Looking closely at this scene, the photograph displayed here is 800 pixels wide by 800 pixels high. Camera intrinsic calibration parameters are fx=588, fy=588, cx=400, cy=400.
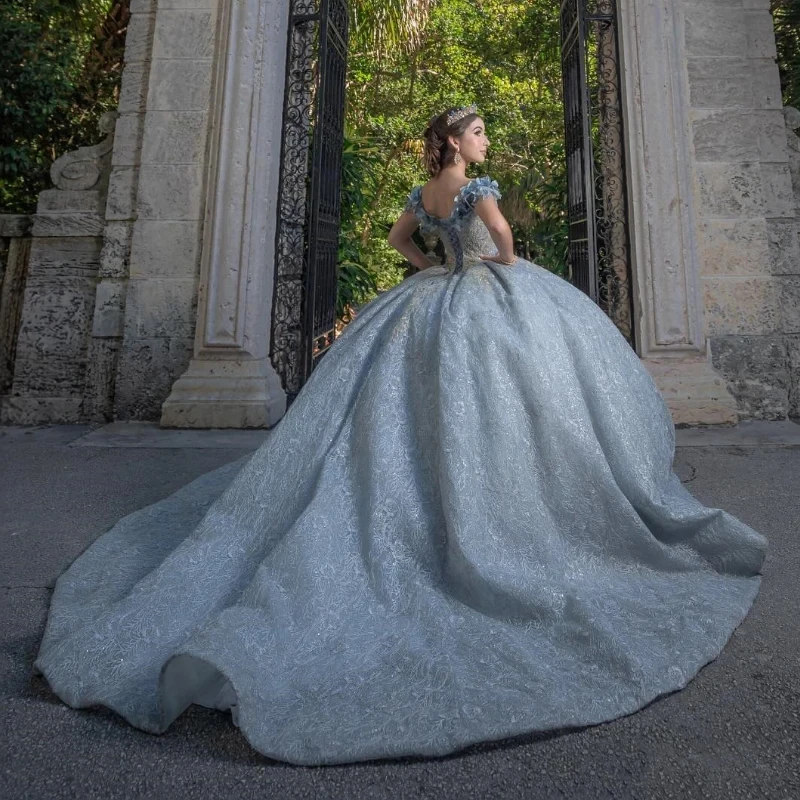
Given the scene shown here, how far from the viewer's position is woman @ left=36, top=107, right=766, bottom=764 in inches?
43.2

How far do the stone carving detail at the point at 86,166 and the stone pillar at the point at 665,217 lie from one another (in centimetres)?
367

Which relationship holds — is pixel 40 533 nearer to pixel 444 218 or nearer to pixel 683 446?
pixel 444 218

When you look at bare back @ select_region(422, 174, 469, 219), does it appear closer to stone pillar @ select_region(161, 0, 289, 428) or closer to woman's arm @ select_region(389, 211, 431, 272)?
woman's arm @ select_region(389, 211, 431, 272)

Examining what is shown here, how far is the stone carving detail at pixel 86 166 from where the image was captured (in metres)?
4.21

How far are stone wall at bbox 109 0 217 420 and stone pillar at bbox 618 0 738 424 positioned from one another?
297cm

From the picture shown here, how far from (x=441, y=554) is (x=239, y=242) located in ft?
10.2

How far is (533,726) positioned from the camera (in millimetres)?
1030

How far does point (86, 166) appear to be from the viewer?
13.9 ft

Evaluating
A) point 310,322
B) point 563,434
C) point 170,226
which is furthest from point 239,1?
point 563,434

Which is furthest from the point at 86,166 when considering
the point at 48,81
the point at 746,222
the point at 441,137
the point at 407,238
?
the point at 746,222

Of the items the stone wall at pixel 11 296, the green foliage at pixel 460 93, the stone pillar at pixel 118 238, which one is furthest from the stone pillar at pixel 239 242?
the green foliage at pixel 460 93

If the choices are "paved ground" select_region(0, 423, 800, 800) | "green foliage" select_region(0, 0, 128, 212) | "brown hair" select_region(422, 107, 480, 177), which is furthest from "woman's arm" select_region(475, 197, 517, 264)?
"green foliage" select_region(0, 0, 128, 212)

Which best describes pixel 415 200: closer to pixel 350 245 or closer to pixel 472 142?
pixel 472 142

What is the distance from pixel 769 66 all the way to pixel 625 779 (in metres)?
4.75
